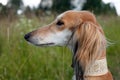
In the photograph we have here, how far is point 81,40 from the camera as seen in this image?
4711 millimetres

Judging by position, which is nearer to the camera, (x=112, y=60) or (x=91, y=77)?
(x=91, y=77)

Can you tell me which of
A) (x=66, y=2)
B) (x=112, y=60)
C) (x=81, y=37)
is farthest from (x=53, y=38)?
(x=66, y=2)

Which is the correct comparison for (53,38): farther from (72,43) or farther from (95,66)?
(95,66)

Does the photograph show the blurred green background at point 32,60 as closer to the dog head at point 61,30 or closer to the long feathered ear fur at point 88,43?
the dog head at point 61,30

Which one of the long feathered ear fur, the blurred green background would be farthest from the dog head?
the blurred green background

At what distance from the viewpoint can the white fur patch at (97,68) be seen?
14.9 ft

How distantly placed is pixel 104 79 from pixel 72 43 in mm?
572

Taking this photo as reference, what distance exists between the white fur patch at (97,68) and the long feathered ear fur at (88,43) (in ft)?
0.15

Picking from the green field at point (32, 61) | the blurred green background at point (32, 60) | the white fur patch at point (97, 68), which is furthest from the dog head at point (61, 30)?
Result: the green field at point (32, 61)

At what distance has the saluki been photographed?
Answer: 14.9 feet

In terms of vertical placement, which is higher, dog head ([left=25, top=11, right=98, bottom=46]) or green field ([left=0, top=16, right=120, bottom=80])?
dog head ([left=25, top=11, right=98, bottom=46])

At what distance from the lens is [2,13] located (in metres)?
9.83

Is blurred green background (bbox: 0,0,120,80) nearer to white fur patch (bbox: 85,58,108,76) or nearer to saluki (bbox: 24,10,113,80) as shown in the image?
saluki (bbox: 24,10,113,80)

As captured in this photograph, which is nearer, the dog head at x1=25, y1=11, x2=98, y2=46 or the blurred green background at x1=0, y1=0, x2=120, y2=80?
the dog head at x1=25, y1=11, x2=98, y2=46
